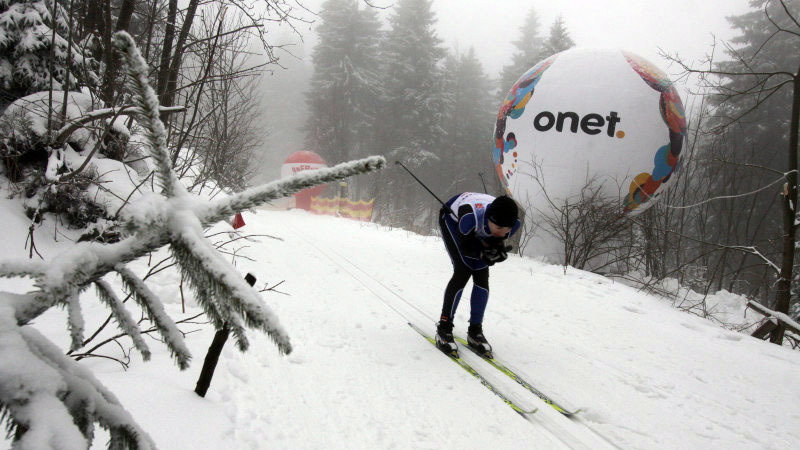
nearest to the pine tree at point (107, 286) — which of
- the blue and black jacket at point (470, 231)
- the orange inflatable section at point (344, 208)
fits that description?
the blue and black jacket at point (470, 231)

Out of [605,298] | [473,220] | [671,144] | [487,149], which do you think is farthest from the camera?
[487,149]

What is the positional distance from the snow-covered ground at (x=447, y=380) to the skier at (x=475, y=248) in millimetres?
335

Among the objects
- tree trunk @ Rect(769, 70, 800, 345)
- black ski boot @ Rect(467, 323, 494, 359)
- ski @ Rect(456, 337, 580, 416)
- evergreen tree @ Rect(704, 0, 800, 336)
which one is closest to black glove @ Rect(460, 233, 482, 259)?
black ski boot @ Rect(467, 323, 494, 359)

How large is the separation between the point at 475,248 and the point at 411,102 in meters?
26.9

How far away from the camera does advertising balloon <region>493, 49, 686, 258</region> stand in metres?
7.37

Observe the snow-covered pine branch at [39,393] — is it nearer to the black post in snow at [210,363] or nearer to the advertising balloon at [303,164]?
the black post in snow at [210,363]

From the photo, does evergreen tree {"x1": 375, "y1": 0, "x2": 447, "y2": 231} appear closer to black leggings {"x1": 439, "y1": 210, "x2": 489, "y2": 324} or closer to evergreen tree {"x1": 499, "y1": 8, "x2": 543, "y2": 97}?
evergreen tree {"x1": 499, "y1": 8, "x2": 543, "y2": 97}

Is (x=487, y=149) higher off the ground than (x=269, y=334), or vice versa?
(x=487, y=149)

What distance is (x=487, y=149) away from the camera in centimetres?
3166

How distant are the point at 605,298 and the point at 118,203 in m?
6.70

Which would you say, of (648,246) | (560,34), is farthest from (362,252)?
(560,34)

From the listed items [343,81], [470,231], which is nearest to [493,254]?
[470,231]

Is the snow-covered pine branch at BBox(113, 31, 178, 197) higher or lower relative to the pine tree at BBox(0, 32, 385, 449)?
higher

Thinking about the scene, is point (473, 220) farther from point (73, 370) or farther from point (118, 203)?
point (118, 203)
